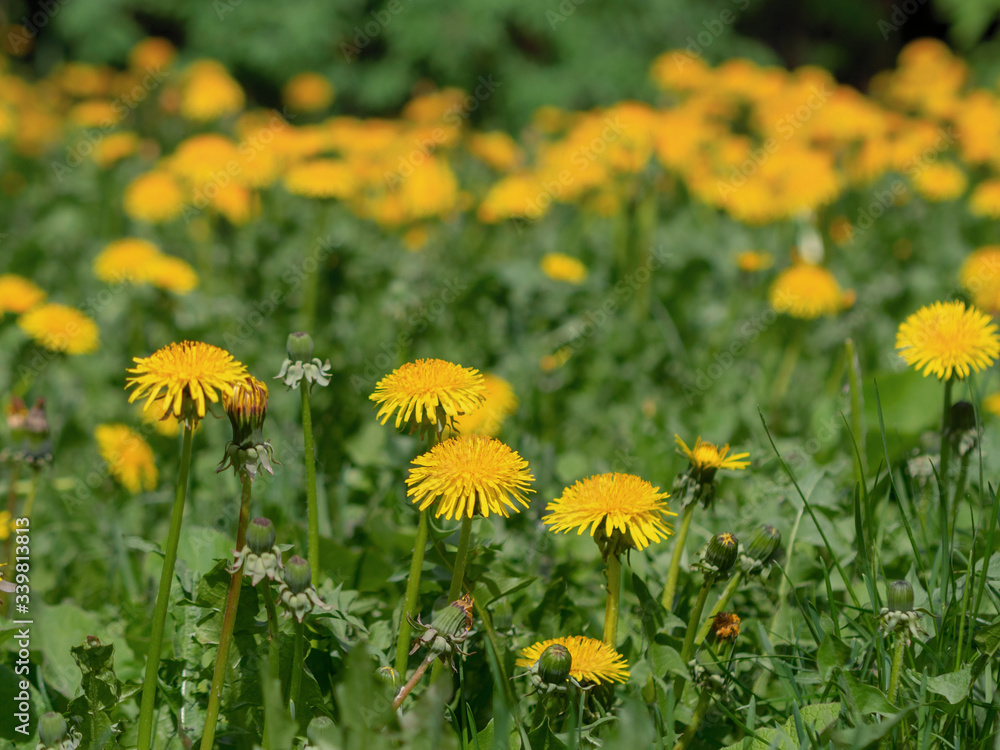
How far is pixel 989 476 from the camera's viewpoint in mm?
1482

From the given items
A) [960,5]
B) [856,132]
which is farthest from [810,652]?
[960,5]

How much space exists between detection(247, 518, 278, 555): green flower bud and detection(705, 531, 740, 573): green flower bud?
442 millimetres

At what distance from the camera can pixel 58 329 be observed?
1803 millimetres

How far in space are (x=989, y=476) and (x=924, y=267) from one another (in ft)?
5.58

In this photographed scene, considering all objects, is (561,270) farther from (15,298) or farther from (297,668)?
(297,668)

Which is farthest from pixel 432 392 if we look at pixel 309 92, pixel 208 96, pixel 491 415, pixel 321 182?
pixel 309 92

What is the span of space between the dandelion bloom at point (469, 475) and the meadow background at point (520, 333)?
15 centimetres

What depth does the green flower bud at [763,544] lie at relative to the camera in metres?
0.99

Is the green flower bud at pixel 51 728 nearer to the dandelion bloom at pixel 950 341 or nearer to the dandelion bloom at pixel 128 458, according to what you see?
the dandelion bloom at pixel 128 458

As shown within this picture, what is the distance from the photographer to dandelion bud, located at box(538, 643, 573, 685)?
2.86 feet

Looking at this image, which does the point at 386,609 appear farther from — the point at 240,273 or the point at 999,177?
the point at 999,177

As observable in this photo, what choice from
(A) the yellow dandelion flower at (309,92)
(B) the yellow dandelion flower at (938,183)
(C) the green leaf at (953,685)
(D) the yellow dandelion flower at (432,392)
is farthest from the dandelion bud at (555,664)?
(A) the yellow dandelion flower at (309,92)

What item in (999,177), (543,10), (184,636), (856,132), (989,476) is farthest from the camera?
(543,10)

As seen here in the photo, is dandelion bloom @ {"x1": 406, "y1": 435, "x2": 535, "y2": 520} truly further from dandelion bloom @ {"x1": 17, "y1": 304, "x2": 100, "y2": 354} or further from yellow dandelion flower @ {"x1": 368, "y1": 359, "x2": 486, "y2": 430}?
dandelion bloom @ {"x1": 17, "y1": 304, "x2": 100, "y2": 354}
